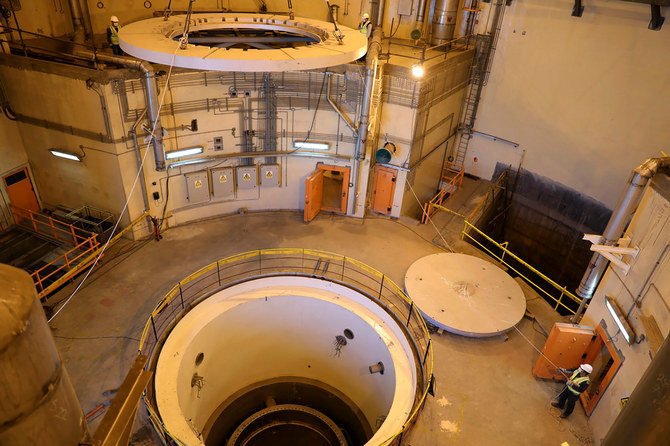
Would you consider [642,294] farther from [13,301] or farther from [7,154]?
[7,154]

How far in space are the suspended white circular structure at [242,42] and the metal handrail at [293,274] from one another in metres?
5.21

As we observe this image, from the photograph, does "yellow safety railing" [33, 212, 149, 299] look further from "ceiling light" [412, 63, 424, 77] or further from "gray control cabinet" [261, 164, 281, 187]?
"ceiling light" [412, 63, 424, 77]

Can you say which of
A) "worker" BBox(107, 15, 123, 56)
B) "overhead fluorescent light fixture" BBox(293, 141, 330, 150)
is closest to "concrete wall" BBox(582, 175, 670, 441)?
"overhead fluorescent light fixture" BBox(293, 141, 330, 150)

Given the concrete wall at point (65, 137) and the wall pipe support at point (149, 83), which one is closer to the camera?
the wall pipe support at point (149, 83)

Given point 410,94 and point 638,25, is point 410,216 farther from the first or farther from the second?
point 638,25

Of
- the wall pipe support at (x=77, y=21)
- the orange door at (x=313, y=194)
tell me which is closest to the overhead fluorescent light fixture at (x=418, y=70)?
the orange door at (x=313, y=194)

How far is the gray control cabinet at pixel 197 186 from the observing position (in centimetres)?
1470

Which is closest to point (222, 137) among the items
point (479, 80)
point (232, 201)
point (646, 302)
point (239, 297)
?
point (232, 201)

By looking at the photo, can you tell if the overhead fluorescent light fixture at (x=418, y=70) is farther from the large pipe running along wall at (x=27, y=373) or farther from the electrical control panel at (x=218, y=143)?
the large pipe running along wall at (x=27, y=373)

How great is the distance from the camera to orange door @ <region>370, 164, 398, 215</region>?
16.2 m

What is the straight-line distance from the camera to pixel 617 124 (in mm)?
Result: 15625

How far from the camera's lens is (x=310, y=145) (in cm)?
1556

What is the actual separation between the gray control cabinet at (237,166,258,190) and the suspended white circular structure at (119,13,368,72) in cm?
386

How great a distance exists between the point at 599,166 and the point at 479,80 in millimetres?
5646
